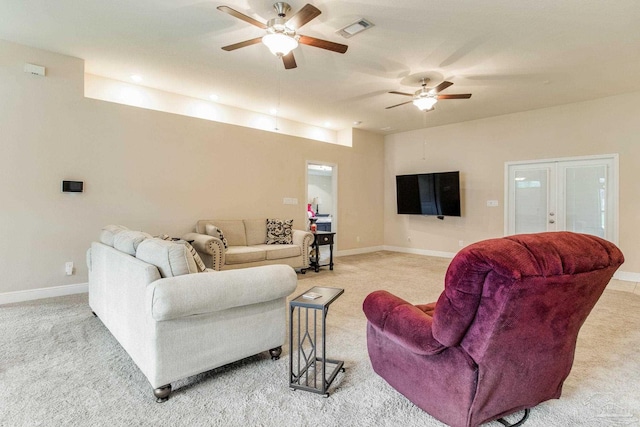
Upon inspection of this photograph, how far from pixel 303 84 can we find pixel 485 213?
4532mm

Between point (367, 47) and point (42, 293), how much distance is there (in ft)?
15.9

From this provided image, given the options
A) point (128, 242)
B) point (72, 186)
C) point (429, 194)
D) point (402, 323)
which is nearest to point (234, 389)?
point (402, 323)

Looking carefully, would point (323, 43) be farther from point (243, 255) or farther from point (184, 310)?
point (243, 255)

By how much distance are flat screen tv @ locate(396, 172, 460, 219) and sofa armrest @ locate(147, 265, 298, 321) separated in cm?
548

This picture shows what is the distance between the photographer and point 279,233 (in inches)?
215

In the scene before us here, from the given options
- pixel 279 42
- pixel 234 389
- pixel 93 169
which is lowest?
pixel 234 389

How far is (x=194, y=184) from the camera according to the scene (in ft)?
16.4

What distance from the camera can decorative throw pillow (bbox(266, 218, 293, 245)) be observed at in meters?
5.42

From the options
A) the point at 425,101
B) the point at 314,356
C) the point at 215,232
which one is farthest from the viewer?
the point at 215,232

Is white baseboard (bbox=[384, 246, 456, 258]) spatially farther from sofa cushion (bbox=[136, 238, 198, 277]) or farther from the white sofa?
sofa cushion (bbox=[136, 238, 198, 277])

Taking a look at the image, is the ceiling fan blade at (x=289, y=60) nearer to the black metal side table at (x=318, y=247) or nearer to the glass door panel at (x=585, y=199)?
the black metal side table at (x=318, y=247)

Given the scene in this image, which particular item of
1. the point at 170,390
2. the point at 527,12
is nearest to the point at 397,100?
the point at 527,12

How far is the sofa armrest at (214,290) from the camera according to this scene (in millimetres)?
1733

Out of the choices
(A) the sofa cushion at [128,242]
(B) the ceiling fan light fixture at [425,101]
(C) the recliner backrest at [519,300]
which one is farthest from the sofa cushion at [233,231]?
(C) the recliner backrest at [519,300]
